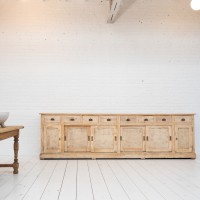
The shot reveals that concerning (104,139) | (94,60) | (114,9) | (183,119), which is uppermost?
(114,9)

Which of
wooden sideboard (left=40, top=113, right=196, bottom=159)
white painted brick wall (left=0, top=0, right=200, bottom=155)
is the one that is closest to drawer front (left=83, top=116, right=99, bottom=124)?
wooden sideboard (left=40, top=113, right=196, bottom=159)

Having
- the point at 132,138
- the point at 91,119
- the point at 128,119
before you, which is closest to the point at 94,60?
the point at 91,119

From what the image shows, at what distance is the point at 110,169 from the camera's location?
5.50m

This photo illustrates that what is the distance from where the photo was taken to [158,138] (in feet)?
Result: 22.4

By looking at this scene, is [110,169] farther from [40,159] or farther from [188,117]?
[188,117]

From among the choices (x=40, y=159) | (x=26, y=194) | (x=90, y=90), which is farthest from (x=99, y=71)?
(x=26, y=194)

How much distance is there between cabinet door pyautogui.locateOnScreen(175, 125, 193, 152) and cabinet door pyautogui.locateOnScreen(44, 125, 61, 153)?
2.49 m

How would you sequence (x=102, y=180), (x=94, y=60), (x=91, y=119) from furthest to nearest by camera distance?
(x=94, y=60) < (x=91, y=119) < (x=102, y=180)

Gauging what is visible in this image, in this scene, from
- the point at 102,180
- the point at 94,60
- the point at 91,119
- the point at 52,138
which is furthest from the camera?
the point at 94,60

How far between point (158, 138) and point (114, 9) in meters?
2.90

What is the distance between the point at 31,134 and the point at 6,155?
2.37 feet

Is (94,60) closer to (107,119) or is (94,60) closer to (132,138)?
(107,119)

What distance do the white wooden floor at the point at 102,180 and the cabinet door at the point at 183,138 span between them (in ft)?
1.34

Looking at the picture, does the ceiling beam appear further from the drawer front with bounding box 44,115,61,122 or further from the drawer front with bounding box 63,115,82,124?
the drawer front with bounding box 44,115,61,122
